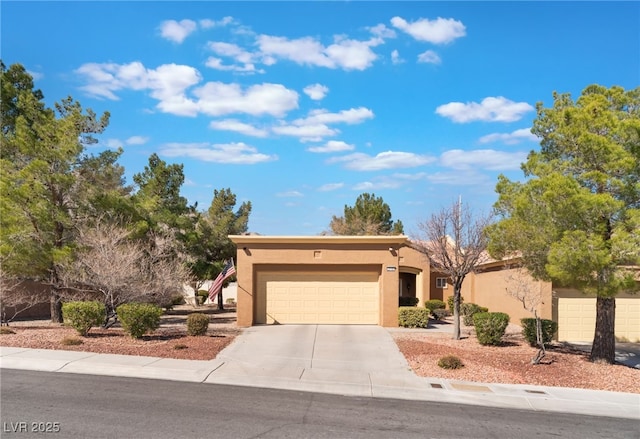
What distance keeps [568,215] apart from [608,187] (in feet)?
4.51

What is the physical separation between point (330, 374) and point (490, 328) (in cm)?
698

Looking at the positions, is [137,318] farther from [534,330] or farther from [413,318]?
[534,330]

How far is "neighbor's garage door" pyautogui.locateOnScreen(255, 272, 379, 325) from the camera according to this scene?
70.9ft

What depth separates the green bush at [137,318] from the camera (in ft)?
50.9

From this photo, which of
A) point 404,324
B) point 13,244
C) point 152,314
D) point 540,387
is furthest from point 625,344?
point 13,244

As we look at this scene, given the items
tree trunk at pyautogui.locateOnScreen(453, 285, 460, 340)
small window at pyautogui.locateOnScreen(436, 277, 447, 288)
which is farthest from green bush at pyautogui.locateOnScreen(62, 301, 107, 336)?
small window at pyautogui.locateOnScreen(436, 277, 447, 288)

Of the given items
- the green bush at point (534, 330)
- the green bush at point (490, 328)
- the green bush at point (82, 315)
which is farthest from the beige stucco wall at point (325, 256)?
the green bush at point (82, 315)

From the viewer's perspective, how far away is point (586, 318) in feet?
64.1

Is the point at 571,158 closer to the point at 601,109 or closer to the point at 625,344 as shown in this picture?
the point at 601,109

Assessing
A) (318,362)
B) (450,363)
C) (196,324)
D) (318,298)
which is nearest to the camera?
(450,363)

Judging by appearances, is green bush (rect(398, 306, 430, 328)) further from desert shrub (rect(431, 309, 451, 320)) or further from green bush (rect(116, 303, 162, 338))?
green bush (rect(116, 303, 162, 338))

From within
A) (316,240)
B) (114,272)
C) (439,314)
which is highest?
(316,240)

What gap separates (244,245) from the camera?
21.1 metres

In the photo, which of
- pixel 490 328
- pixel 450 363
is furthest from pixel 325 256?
pixel 450 363
